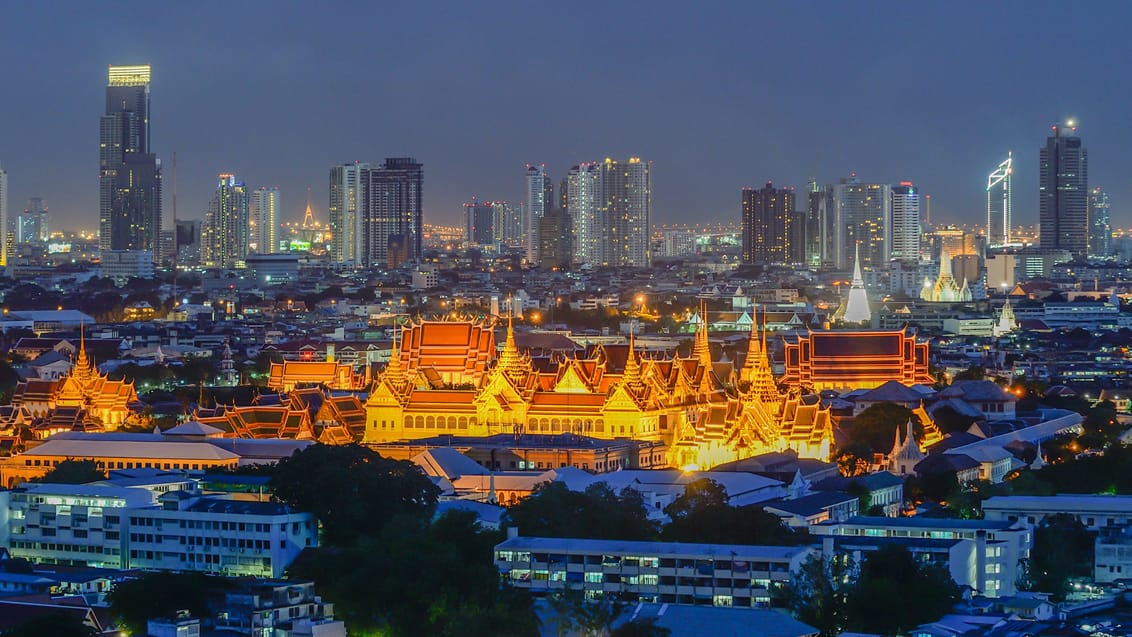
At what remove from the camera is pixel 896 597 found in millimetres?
34250

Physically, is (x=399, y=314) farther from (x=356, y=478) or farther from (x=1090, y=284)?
(x=356, y=478)

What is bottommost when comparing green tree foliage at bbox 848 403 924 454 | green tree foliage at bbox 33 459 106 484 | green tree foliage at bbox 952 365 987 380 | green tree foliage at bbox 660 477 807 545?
green tree foliage at bbox 660 477 807 545

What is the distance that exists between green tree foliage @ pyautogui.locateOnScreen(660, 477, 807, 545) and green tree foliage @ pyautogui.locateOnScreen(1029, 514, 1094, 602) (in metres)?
3.74

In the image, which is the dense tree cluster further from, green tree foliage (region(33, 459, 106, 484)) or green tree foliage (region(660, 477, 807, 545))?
green tree foliage (region(33, 459, 106, 484))

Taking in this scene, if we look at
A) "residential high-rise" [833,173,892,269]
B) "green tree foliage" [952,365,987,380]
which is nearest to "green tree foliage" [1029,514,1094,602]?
"green tree foliage" [952,365,987,380]

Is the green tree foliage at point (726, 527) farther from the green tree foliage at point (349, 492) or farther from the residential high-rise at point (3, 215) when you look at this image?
the residential high-rise at point (3, 215)

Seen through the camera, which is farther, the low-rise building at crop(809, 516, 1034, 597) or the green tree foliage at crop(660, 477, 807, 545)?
the low-rise building at crop(809, 516, 1034, 597)

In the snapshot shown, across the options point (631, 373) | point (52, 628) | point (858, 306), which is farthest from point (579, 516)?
point (858, 306)

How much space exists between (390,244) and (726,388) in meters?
138

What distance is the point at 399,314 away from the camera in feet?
432

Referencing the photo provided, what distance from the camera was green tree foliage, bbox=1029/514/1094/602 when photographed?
39812 mm

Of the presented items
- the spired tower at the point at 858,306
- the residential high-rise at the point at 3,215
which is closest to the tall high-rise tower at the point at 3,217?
the residential high-rise at the point at 3,215

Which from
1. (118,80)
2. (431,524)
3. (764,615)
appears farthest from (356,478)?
(118,80)

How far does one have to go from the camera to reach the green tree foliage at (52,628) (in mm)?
30250
